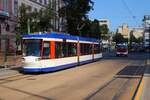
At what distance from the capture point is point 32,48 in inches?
1112

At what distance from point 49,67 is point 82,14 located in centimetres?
6601

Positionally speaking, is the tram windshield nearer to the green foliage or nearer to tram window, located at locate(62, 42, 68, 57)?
tram window, located at locate(62, 42, 68, 57)

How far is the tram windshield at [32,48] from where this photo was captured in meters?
28.0

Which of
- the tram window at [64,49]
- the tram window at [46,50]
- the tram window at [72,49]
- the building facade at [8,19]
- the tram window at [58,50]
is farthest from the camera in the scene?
the building facade at [8,19]

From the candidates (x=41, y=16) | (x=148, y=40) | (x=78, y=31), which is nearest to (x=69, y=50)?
(x=41, y=16)

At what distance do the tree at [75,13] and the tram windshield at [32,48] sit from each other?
5948cm

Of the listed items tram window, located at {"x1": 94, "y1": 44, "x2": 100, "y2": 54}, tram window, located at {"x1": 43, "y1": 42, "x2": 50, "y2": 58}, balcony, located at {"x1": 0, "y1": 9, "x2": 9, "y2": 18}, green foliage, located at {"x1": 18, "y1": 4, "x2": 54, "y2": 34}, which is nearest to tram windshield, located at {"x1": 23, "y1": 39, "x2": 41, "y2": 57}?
tram window, located at {"x1": 43, "y1": 42, "x2": 50, "y2": 58}

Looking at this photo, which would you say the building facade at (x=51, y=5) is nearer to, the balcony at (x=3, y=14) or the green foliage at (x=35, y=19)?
the balcony at (x=3, y=14)

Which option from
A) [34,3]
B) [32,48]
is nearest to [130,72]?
[32,48]

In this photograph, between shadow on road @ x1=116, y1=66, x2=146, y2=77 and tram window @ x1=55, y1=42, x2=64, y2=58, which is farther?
tram window @ x1=55, y1=42, x2=64, y2=58

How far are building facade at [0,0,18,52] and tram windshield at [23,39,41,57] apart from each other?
32517 millimetres

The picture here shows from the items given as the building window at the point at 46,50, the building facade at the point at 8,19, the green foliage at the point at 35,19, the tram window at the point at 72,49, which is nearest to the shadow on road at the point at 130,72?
the tram window at the point at 72,49

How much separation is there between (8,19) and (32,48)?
37.3m

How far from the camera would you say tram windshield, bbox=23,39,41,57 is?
91.8ft
